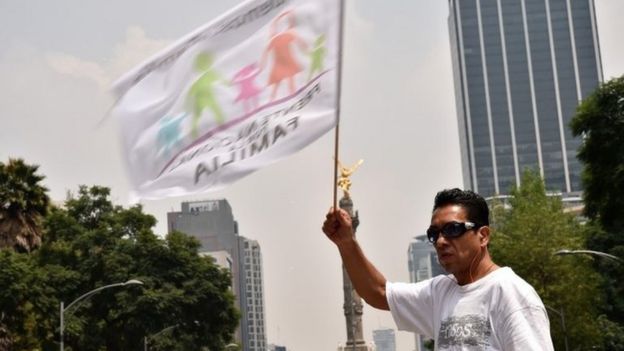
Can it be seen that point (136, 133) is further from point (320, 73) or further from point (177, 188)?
point (320, 73)

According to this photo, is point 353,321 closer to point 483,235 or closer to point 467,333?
point 483,235

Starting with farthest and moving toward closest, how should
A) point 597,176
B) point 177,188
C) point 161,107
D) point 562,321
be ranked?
point 562,321
point 597,176
point 161,107
point 177,188

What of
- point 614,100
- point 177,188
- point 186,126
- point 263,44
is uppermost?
point 614,100

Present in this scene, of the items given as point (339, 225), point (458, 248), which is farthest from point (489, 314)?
point (339, 225)

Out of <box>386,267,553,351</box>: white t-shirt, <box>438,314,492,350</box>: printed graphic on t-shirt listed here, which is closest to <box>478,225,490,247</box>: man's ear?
<box>386,267,553,351</box>: white t-shirt

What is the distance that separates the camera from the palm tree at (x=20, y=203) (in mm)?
48125

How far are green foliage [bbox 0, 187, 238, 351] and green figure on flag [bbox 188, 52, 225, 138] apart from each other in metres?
45.4

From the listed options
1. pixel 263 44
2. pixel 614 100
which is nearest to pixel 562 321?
pixel 614 100

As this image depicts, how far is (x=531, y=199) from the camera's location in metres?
54.7

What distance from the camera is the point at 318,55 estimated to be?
693 cm

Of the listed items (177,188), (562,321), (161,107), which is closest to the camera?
(177,188)

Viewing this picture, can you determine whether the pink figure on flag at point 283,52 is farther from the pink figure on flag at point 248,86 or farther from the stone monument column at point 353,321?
the stone monument column at point 353,321

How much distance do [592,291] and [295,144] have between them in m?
47.3

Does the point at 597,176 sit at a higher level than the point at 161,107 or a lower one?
higher
